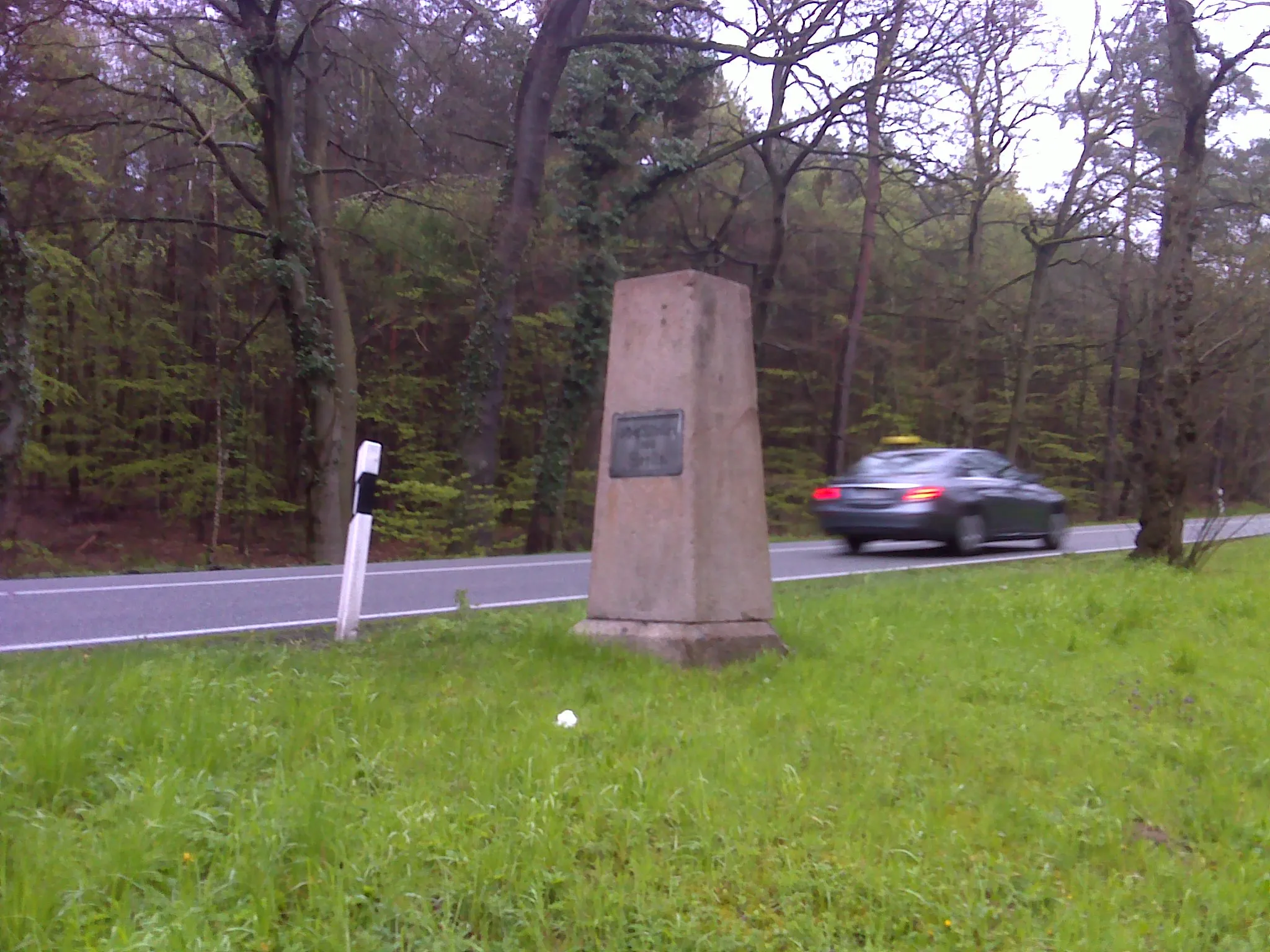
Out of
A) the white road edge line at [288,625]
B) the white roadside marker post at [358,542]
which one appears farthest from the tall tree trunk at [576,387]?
the white roadside marker post at [358,542]

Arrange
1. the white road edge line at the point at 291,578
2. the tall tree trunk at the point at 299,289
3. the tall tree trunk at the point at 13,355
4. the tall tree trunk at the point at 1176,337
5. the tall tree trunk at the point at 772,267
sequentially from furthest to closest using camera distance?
the tall tree trunk at the point at 772,267, the tall tree trunk at the point at 299,289, the tall tree trunk at the point at 13,355, the tall tree trunk at the point at 1176,337, the white road edge line at the point at 291,578

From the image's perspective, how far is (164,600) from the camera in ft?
28.0

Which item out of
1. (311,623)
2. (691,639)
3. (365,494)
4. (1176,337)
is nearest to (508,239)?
(1176,337)

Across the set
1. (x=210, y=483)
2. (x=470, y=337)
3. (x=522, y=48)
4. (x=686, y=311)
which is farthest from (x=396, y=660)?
(x=210, y=483)

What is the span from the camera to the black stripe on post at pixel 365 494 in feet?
22.0

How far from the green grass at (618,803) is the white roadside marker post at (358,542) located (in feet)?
1.98

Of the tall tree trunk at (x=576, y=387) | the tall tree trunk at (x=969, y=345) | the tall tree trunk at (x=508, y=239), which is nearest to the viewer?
the tall tree trunk at (x=508, y=239)

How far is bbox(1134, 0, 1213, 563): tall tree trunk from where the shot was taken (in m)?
12.5

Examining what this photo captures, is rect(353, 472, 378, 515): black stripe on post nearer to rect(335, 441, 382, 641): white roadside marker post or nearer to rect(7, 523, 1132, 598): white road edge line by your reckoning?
rect(335, 441, 382, 641): white roadside marker post

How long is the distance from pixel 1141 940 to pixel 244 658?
14.1 feet

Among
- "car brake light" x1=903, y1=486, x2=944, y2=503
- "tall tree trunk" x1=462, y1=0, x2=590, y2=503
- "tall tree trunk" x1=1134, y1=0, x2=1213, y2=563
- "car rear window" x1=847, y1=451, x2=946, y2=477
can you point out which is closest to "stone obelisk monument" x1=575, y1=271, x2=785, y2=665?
"tall tree trunk" x1=1134, y1=0, x2=1213, y2=563

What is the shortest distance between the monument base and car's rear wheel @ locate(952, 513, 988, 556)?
29.6 ft

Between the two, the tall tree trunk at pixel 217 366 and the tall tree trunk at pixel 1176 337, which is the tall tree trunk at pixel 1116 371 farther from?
the tall tree trunk at pixel 217 366

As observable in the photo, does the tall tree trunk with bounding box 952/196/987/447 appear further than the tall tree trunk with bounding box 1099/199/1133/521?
No
